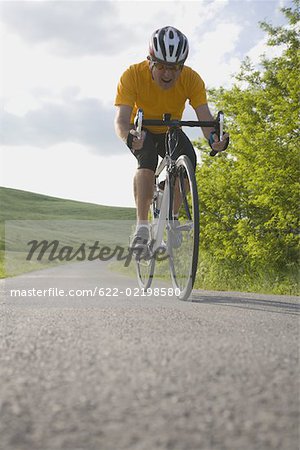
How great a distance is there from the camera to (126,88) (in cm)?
539

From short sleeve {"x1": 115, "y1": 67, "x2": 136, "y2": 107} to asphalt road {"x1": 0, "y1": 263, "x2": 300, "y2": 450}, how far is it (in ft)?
10.2

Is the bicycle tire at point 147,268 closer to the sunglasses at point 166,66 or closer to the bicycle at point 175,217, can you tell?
the bicycle at point 175,217

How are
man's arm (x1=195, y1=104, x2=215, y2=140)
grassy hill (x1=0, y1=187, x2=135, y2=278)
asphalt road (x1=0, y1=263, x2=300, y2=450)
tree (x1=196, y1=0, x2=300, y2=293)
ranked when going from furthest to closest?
grassy hill (x1=0, y1=187, x2=135, y2=278)
tree (x1=196, y1=0, x2=300, y2=293)
man's arm (x1=195, y1=104, x2=215, y2=140)
asphalt road (x1=0, y1=263, x2=300, y2=450)

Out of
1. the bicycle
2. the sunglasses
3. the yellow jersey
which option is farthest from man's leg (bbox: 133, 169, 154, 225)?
the sunglasses

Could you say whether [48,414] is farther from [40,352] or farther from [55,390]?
[40,352]

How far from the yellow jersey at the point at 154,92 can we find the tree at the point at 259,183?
8.71 m

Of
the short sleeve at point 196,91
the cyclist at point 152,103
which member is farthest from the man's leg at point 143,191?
the short sleeve at point 196,91

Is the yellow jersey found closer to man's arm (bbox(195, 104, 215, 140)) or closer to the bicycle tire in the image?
man's arm (bbox(195, 104, 215, 140))

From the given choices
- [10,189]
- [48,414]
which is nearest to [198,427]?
[48,414]

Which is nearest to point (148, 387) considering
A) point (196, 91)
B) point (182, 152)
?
point (182, 152)

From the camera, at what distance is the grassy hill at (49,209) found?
4104 inches

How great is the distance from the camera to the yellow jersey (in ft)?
17.7

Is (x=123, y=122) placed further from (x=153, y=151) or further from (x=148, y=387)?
(x=148, y=387)

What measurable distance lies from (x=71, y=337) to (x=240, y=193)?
1673cm
